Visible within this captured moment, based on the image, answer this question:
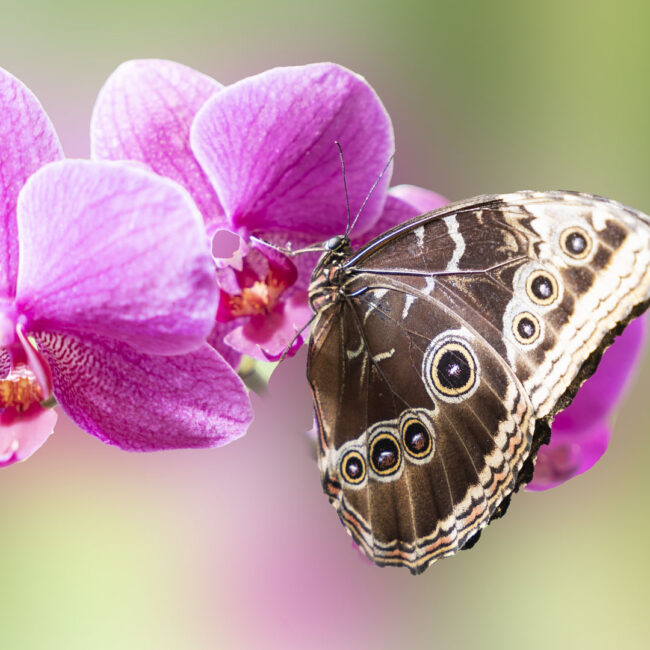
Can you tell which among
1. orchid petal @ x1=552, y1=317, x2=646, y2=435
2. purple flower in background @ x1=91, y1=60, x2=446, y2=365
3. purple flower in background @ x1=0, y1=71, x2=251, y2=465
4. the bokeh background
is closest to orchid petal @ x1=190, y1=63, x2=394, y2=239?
purple flower in background @ x1=91, y1=60, x2=446, y2=365

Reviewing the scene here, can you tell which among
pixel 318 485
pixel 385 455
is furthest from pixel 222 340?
pixel 318 485

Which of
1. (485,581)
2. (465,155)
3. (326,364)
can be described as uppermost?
(326,364)

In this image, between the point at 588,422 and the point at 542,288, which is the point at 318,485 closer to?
the point at 588,422

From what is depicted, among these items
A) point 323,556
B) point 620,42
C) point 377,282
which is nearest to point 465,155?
point 620,42

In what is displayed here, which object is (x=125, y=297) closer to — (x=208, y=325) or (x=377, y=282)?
(x=208, y=325)

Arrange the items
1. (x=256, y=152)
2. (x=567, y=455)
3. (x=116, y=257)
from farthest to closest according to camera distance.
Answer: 1. (x=567, y=455)
2. (x=256, y=152)
3. (x=116, y=257)
